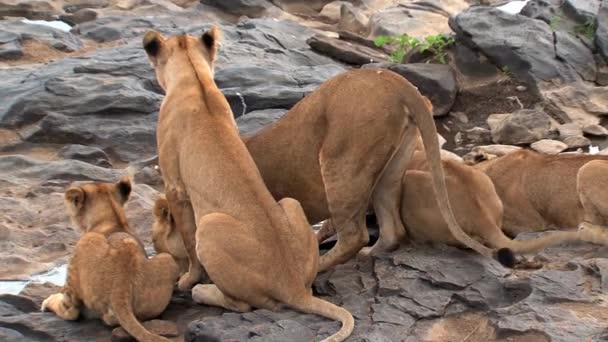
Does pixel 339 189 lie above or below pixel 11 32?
above

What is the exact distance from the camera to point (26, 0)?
74.8 ft

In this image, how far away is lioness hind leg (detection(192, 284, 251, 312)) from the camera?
6742mm

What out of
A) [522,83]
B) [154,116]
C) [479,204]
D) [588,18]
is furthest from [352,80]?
[588,18]

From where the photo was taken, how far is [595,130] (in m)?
14.0

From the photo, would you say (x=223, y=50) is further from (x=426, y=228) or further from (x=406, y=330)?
(x=406, y=330)

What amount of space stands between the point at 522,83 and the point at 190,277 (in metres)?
8.98

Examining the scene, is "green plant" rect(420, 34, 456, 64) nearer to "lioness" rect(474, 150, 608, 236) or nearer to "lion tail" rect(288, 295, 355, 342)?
"lioness" rect(474, 150, 608, 236)

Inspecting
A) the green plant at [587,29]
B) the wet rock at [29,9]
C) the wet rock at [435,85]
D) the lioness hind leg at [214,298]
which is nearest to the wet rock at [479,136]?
the wet rock at [435,85]

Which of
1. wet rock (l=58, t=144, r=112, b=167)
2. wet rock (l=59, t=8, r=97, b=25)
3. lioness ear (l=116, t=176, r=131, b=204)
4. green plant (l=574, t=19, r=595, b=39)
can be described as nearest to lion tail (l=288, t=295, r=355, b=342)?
lioness ear (l=116, t=176, r=131, b=204)

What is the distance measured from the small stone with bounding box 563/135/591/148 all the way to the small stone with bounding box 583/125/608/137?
0.96 feet

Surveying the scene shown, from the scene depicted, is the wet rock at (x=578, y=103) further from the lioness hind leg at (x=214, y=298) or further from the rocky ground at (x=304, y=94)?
the lioness hind leg at (x=214, y=298)

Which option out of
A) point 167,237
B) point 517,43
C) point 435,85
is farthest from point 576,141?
point 167,237

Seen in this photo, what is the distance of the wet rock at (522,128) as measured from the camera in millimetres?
13844

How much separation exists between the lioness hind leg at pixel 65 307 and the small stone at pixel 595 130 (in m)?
8.89
